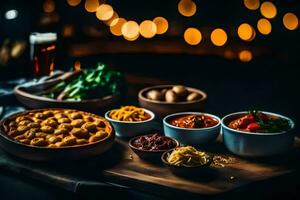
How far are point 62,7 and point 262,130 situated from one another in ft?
16.2

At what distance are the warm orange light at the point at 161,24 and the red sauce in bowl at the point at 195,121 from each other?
3.88 m

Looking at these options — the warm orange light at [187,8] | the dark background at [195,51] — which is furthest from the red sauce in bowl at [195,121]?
the warm orange light at [187,8]

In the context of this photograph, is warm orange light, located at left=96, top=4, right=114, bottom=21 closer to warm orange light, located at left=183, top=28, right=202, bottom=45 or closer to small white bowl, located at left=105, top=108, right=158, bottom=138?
warm orange light, located at left=183, top=28, right=202, bottom=45

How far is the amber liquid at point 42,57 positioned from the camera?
3814 mm

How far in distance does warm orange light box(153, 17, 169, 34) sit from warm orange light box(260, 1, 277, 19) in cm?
161

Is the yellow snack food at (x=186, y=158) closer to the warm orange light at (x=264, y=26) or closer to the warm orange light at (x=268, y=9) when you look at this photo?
the warm orange light at (x=268, y=9)

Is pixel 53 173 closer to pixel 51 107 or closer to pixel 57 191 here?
pixel 57 191

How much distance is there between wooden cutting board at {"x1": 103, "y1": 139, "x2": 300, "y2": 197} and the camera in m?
2.48

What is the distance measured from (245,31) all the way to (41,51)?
3.14 m

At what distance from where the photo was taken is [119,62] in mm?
6508

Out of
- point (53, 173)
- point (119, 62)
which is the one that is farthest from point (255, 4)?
point (53, 173)

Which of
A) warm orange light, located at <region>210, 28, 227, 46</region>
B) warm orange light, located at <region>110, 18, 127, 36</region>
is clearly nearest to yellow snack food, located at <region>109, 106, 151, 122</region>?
warm orange light, located at <region>210, 28, 227, 46</region>

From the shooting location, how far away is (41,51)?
3.82m

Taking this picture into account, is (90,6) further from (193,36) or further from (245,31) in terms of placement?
(245,31)
